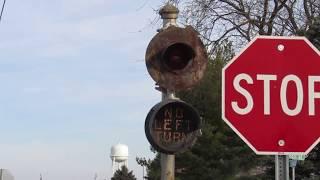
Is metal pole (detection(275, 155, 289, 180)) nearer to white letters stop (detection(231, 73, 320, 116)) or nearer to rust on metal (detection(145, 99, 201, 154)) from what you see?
Answer: white letters stop (detection(231, 73, 320, 116))

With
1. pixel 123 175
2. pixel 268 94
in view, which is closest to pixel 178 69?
pixel 268 94

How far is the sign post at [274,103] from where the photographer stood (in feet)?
14.2

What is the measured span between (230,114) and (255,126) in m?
0.17

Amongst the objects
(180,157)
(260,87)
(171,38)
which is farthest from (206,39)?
(260,87)

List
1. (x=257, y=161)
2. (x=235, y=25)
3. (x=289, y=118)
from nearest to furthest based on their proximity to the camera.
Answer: (x=289, y=118) → (x=257, y=161) → (x=235, y=25)

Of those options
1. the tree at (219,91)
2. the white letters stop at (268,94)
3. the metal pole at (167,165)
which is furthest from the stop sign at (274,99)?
the tree at (219,91)

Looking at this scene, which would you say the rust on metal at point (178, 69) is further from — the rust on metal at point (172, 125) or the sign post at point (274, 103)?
the sign post at point (274, 103)

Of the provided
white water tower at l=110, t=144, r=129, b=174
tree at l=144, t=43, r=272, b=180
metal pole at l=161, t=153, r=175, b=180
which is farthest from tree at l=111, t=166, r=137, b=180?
metal pole at l=161, t=153, r=175, b=180

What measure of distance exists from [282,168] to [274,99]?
0.43 metres

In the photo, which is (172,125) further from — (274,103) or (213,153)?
(213,153)

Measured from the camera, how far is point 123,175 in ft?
162

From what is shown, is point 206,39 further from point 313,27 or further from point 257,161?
point 313,27

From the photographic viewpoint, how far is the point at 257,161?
23922 mm

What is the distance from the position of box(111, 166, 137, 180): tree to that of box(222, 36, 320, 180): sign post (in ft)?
146
